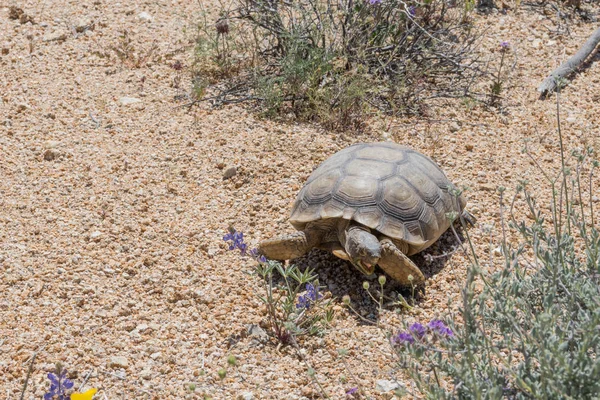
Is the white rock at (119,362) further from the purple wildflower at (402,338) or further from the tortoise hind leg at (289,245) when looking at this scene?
the purple wildflower at (402,338)

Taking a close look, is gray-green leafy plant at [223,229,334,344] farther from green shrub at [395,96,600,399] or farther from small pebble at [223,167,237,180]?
small pebble at [223,167,237,180]

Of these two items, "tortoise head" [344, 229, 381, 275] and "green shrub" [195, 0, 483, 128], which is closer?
"tortoise head" [344, 229, 381, 275]

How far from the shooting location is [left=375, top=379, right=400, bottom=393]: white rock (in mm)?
3160

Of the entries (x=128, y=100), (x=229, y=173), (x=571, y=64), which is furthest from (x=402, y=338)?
(x=571, y=64)

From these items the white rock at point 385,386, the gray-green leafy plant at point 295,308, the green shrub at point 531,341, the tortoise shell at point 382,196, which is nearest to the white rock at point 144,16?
the tortoise shell at point 382,196

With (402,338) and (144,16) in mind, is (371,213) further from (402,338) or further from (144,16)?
(144,16)

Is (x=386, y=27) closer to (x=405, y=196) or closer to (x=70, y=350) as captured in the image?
(x=405, y=196)

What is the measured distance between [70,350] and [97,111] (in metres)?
2.67

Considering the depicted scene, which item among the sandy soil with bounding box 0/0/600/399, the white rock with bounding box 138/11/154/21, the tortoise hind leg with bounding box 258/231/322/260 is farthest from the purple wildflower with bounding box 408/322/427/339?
the white rock with bounding box 138/11/154/21

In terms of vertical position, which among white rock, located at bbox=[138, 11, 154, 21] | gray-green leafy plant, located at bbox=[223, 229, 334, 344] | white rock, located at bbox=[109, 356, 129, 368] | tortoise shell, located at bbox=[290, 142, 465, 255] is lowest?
white rock, located at bbox=[109, 356, 129, 368]

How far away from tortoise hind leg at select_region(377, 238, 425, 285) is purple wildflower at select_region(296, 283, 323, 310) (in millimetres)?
399

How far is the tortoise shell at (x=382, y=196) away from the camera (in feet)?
12.6

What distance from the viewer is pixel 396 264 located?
371cm

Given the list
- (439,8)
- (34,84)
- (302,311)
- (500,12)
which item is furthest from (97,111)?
(500,12)
